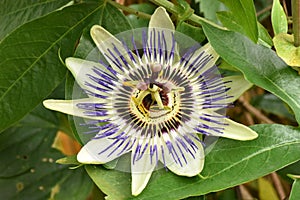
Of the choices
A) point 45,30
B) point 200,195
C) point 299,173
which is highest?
point 45,30

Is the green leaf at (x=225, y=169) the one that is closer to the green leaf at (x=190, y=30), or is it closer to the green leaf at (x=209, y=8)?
the green leaf at (x=190, y=30)

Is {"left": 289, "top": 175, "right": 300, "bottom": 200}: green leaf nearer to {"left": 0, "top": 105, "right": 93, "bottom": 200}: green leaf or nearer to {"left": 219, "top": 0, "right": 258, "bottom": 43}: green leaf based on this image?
{"left": 219, "top": 0, "right": 258, "bottom": 43}: green leaf

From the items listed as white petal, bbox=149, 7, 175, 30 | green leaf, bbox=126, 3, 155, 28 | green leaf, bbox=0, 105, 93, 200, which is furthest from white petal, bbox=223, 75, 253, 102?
green leaf, bbox=0, 105, 93, 200

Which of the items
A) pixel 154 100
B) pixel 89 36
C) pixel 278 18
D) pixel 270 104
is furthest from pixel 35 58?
pixel 270 104

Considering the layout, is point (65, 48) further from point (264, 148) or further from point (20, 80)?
point (264, 148)

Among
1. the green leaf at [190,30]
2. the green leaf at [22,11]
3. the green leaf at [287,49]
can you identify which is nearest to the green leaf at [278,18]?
the green leaf at [287,49]

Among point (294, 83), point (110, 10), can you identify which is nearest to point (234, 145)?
point (294, 83)
